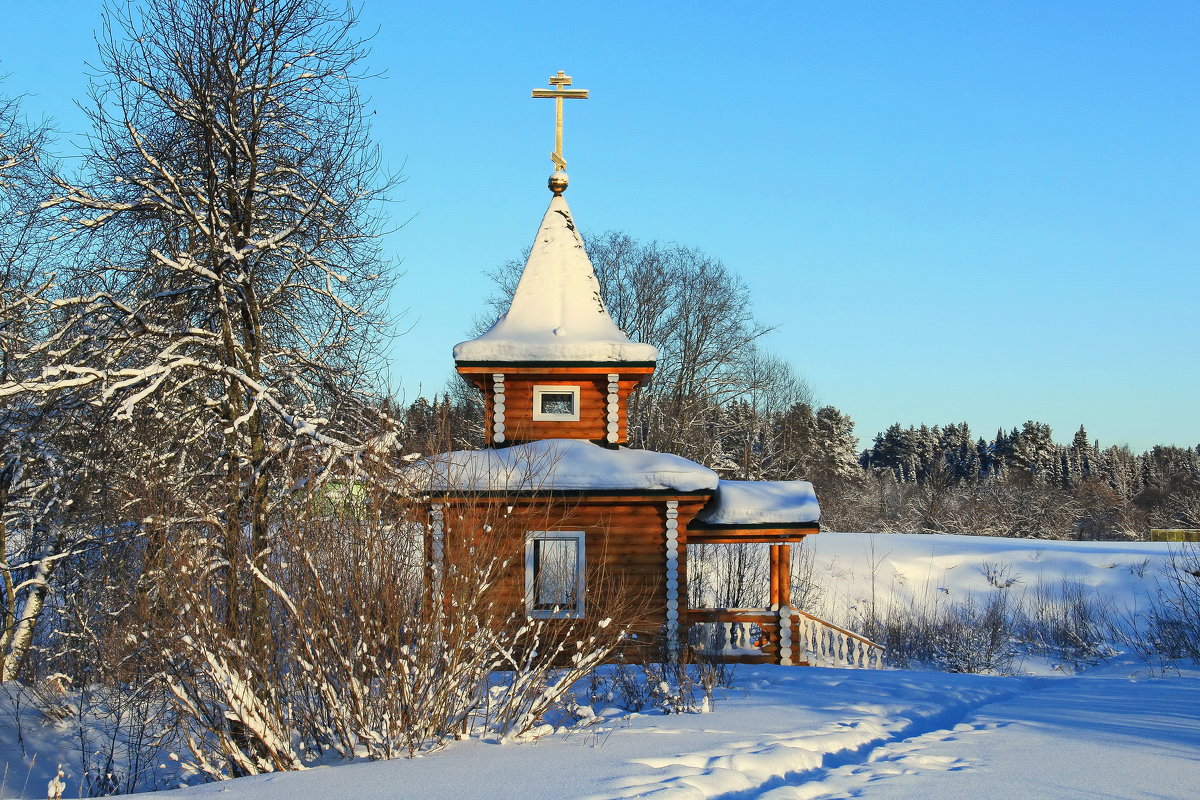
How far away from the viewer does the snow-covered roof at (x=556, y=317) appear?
46.9ft

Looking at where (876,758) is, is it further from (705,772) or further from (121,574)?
(121,574)

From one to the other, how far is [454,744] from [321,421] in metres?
3.88

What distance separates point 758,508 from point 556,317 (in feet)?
14.6

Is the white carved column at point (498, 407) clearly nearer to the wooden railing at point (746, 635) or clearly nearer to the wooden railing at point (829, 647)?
the wooden railing at point (746, 635)

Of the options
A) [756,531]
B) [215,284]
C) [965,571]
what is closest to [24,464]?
[215,284]

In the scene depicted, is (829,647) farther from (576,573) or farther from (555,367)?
(555,367)

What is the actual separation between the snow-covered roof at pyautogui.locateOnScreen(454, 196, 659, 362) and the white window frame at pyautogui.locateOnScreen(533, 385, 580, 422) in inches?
25.2

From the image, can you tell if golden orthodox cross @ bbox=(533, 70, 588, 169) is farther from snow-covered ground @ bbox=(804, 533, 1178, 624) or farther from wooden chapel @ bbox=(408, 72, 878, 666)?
snow-covered ground @ bbox=(804, 533, 1178, 624)

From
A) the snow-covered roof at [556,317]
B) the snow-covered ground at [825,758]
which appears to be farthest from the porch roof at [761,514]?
the snow-covered ground at [825,758]

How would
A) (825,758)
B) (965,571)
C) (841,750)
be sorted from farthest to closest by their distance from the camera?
(965,571)
(841,750)
(825,758)

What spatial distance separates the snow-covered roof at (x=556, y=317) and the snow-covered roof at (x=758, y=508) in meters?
2.45

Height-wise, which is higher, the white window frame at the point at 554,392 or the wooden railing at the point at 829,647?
the white window frame at the point at 554,392

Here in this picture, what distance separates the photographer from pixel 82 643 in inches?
505

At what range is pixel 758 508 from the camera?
13.9 meters
